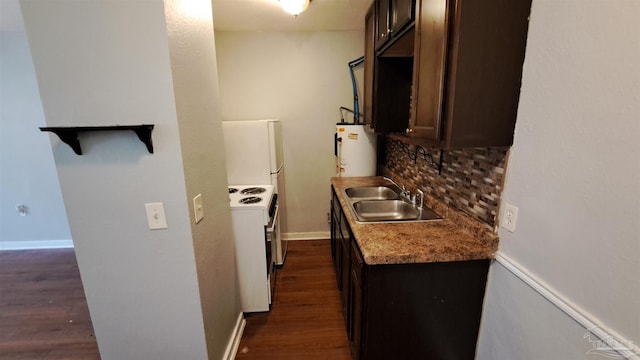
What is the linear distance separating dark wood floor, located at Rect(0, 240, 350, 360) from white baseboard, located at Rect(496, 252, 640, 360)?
1213mm

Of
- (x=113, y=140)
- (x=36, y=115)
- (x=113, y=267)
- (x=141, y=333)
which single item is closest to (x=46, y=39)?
(x=113, y=140)

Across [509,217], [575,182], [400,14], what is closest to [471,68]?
[575,182]

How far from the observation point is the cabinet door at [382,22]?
5.85 feet

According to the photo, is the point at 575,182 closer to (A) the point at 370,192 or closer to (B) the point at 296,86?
(A) the point at 370,192

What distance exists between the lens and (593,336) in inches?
31.2

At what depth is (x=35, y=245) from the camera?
10.4ft

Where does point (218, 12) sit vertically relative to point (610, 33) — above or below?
above

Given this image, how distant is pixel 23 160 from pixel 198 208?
3.35 metres

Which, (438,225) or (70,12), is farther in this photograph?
(438,225)

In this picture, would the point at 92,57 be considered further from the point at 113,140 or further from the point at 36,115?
the point at 36,115

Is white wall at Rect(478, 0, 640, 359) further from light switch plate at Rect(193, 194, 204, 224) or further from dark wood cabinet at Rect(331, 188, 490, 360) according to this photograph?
light switch plate at Rect(193, 194, 204, 224)

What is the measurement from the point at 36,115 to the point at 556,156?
181 inches

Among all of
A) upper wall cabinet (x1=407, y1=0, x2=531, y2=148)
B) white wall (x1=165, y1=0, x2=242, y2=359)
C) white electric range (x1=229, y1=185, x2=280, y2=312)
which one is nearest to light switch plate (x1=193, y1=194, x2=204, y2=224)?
white wall (x1=165, y1=0, x2=242, y2=359)

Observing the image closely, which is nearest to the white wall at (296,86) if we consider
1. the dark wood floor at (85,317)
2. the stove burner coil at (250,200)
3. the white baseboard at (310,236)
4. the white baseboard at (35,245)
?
the white baseboard at (310,236)
